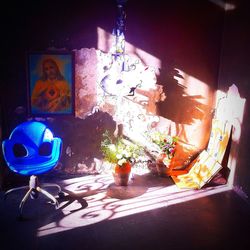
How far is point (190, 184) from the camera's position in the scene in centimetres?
462

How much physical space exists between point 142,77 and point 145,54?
0.35 m

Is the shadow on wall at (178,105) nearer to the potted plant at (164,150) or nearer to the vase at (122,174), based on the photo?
the potted plant at (164,150)

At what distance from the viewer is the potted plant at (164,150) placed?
4812 millimetres

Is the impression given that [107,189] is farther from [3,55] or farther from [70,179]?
[3,55]

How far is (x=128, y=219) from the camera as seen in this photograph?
143 inches

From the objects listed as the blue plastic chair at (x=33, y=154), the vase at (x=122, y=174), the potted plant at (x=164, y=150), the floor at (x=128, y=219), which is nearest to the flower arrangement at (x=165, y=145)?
the potted plant at (x=164, y=150)

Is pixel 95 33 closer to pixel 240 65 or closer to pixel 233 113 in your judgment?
pixel 240 65

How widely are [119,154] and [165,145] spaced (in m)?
0.79

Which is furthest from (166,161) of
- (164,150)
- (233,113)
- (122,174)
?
(233,113)

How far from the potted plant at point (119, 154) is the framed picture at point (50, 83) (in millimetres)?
758

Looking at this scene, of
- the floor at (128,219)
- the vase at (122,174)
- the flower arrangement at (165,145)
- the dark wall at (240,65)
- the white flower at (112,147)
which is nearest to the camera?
the floor at (128,219)

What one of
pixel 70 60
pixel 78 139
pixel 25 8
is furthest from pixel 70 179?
pixel 25 8

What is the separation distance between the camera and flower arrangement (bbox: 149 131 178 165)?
480cm

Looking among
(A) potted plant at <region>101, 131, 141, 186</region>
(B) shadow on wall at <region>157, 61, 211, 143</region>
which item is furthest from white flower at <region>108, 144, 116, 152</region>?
(B) shadow on wall at <region>157, 61, 211, 143</region>
